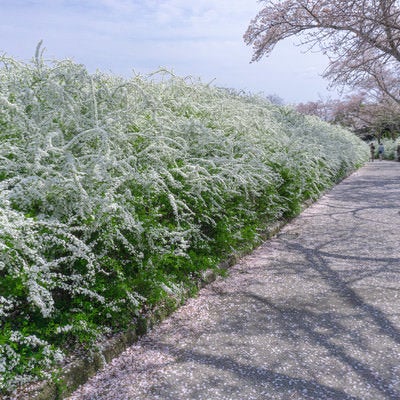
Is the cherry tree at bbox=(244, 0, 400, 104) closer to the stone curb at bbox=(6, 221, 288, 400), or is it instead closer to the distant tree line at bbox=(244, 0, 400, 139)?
the distant tree line at bbox=(244, 0, 400, 139)

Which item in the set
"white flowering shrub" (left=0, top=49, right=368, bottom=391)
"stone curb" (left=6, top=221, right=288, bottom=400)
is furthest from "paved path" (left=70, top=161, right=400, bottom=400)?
"white flowering shrub" (left=0, top=49, right=368, bottom=391)

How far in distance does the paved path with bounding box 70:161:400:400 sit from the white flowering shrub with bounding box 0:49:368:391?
0.91 ft

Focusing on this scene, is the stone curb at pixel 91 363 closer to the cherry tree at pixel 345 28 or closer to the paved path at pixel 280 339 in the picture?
the paved path at pixel 280 339

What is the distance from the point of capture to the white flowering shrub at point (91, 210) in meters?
2.16

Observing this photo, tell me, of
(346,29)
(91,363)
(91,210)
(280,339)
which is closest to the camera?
(91,363)

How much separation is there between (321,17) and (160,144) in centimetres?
545

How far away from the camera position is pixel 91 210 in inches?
101

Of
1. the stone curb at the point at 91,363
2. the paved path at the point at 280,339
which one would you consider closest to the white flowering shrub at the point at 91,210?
the stone curb at the point at 91,363

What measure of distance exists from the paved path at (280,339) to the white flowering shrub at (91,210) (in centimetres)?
28

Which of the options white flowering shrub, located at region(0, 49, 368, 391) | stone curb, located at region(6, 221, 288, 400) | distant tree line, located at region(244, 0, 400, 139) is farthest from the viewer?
→ distant tree line, located at region(244, 0, 400, 139)

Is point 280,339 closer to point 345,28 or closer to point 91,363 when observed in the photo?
point 91,363

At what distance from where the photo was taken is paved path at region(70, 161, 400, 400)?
219 centimetres

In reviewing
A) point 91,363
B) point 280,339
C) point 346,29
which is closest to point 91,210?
point 91,363

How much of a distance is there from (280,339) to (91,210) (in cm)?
146
